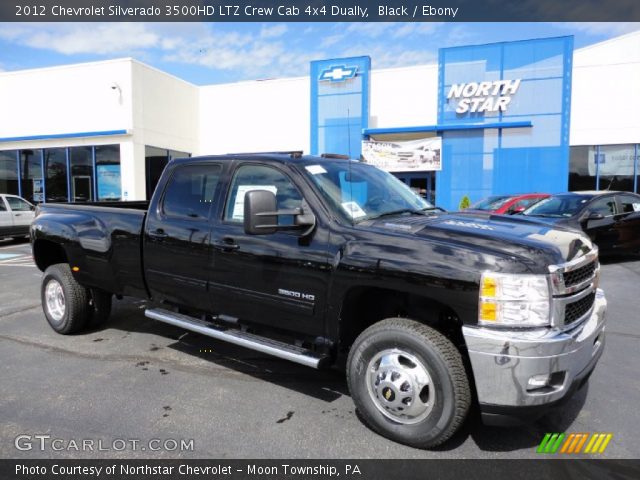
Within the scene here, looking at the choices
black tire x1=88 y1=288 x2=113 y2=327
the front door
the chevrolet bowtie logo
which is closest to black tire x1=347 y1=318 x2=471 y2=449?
the front door

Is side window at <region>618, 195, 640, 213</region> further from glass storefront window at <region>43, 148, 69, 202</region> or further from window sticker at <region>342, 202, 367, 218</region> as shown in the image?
glass storefront window at <region>43, 148, 69, 202</region>

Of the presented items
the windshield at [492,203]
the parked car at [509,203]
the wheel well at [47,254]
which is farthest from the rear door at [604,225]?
the wheel well at [47,254]

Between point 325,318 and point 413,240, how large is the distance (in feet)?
2.82

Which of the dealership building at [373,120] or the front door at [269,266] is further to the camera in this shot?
the dealership building at [373,120]

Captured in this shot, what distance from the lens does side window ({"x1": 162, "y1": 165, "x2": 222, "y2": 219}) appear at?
14.0ft

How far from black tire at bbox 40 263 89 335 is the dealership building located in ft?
46.5

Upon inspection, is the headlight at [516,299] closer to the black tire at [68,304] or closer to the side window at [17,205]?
the black tire at [68,304]

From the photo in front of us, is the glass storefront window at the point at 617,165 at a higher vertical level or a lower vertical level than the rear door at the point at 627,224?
higher


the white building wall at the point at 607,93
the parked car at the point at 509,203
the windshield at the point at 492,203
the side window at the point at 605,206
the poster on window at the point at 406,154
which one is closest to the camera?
the side window at the point at 605,206

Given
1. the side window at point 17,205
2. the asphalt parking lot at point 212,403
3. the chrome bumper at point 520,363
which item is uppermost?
the side window at point 17,205

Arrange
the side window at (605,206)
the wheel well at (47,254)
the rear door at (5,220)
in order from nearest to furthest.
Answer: the wheel well at (47,254)
the side window at (605,206)
the rear door at (5,220)

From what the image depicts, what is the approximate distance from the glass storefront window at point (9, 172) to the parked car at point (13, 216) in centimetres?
914

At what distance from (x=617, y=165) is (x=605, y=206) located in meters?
11.1

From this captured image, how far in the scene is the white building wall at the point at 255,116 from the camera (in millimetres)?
22141
